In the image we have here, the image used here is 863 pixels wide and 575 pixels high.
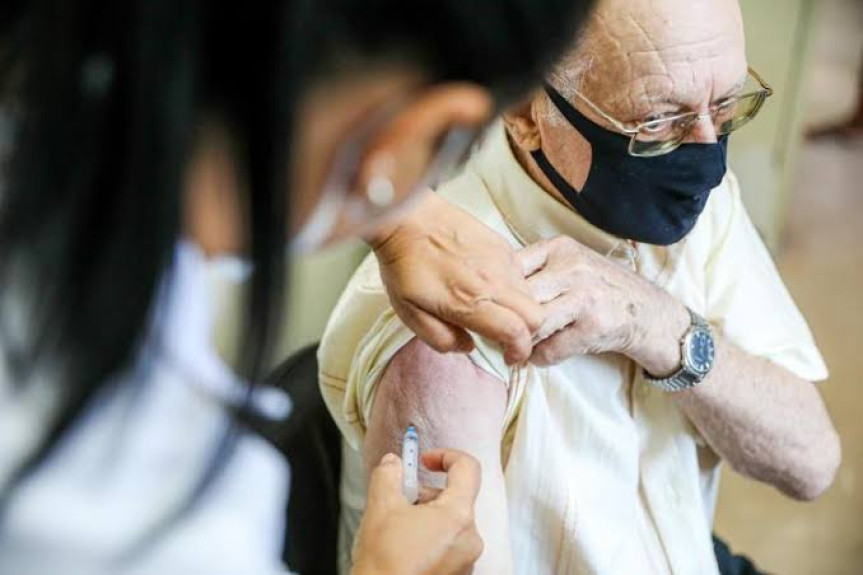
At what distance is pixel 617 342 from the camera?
1.13m

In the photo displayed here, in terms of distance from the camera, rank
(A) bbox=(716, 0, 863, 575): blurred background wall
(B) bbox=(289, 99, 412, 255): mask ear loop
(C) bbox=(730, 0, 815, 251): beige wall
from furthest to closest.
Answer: (C) bbox=(730, 0, 815, 251): beige wall
(A) bbox=(716, 0, 863, 575): blurred background wall
(B) bbox=(289, 99, 412, 255): mask ear loop

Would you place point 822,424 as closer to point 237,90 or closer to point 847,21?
point 237,90

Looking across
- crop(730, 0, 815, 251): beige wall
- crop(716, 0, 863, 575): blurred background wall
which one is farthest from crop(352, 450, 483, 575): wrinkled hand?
crop(730, 0, 815, 251): beige wall

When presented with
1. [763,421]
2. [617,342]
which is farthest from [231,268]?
[763,421]

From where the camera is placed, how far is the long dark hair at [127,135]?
0.50 m

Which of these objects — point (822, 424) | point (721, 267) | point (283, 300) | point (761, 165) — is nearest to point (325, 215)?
point (283, 300)

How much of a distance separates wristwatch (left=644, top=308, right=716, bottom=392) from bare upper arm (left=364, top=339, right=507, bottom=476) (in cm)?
21

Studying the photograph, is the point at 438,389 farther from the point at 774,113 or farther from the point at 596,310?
the point at 774,113

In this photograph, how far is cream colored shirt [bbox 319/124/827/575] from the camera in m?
1.16

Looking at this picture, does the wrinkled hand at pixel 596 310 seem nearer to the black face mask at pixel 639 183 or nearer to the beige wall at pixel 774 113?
the black face mask at pixel 639 183

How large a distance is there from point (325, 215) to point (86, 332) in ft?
0.62

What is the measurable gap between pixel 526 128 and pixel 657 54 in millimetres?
168

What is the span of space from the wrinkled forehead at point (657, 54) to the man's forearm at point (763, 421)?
9.4 inches

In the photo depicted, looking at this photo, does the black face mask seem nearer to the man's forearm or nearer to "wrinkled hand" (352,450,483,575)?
the man's forearm
